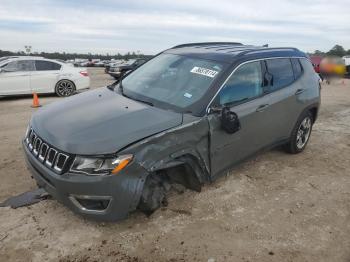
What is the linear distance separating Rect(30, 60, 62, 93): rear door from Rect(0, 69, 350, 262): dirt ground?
788cm

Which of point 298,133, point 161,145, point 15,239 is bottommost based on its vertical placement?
point 15,239

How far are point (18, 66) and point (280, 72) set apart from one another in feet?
32.3

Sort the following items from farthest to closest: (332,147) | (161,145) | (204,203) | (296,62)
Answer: (332,147) → (296,62) → (204,203) → (161,145)

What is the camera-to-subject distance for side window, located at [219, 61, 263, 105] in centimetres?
425

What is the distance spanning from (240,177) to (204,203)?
38.9 inches

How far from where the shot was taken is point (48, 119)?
383 cm

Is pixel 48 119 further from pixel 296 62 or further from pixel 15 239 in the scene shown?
pixel 296 62

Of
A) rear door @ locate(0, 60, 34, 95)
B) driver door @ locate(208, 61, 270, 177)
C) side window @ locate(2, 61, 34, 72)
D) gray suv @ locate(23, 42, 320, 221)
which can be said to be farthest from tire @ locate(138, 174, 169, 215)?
side window @ locate(2, 61, 34, 72)

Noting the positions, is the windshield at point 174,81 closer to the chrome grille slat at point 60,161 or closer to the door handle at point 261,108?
the door handle at point 261,108

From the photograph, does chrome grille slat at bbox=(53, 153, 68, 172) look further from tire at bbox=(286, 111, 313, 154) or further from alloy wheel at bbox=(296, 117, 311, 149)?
alloy wheel at bbox=(296, 117, 311, 149)

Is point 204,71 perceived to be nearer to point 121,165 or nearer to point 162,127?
point 162,127

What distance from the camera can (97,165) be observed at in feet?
10.6

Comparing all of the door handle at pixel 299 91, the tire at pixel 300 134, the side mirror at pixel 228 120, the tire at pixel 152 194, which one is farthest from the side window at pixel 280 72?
the tire at pixel 152 194

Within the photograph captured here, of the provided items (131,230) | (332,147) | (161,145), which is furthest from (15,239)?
(332,147)
